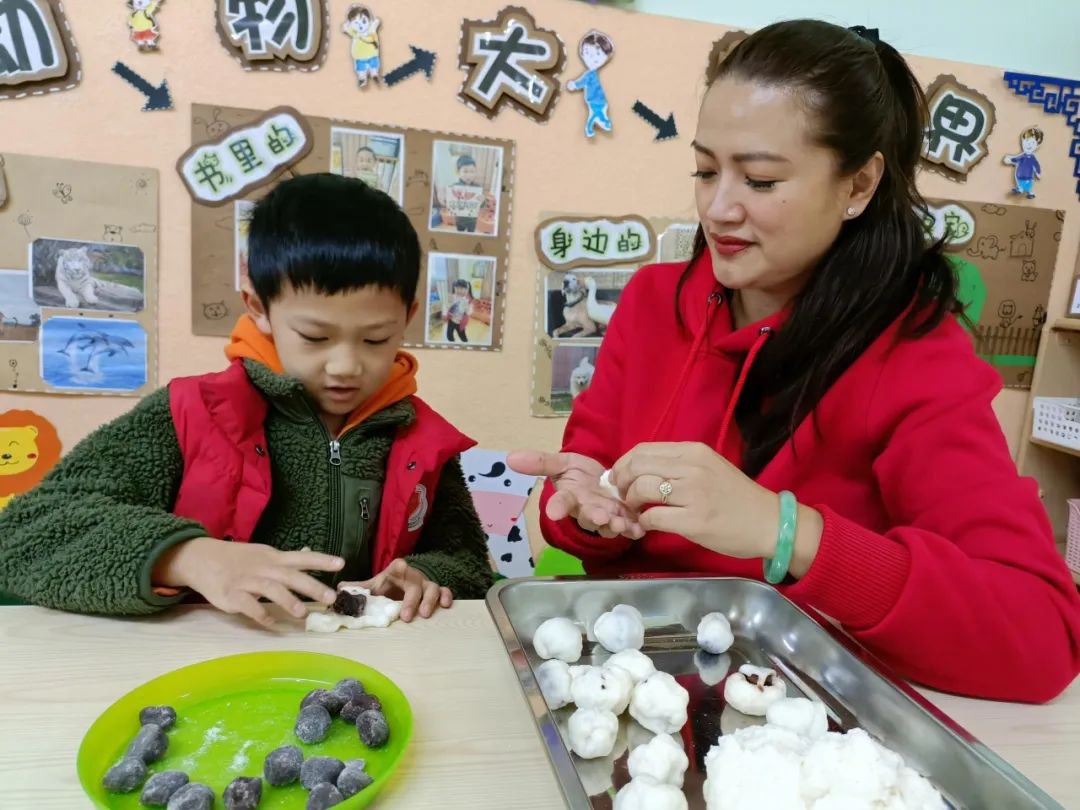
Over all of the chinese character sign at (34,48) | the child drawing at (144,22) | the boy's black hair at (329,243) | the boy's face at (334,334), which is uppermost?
the child drawing at (144,22)

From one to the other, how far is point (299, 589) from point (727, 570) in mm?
467

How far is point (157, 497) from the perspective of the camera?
0.82m

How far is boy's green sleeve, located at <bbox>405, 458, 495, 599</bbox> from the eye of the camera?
905mm

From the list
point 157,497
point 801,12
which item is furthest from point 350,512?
point 801,12

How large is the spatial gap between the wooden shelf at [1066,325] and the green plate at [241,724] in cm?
197

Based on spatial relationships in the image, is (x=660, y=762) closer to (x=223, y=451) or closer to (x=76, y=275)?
(x=223, y=451)

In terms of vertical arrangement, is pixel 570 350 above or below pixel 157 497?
above

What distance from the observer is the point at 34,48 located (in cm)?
132

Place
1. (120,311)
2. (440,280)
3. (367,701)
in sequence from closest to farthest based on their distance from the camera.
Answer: (367,701) → (120,311) → (440,280)

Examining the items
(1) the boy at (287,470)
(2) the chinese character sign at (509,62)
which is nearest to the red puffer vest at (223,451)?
(1) the boy at (287,470)

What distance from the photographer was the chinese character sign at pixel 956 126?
1.75 meters

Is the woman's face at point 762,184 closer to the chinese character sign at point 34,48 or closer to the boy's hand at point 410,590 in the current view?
the boy's hand at point 410,590

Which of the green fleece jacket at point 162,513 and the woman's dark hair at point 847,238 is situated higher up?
the woman's dark hair at point 847,238

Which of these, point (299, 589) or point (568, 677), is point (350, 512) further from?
point (568, 677)
